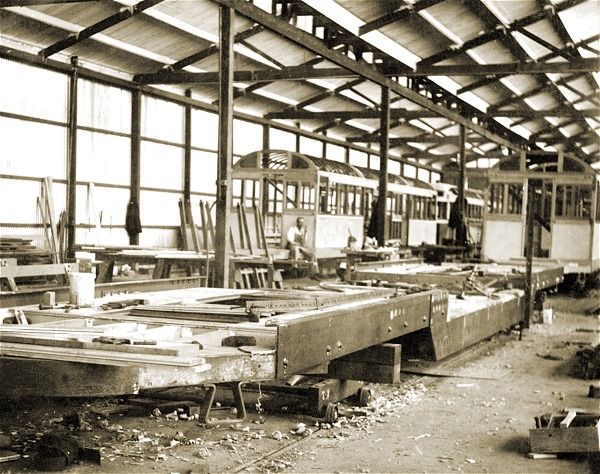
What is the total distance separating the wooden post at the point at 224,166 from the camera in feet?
30.7

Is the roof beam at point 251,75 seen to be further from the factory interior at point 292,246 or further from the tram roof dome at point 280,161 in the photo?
the tram roof dome at point 280,161

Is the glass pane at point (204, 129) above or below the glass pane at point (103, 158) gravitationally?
above

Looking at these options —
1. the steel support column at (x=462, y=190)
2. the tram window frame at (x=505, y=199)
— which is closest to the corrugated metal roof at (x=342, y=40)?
the steel support column at (x=462, y=190)

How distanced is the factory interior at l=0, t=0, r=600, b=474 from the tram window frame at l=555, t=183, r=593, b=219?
0.05 m

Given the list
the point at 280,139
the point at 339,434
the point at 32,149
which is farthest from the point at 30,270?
the point at 280,139

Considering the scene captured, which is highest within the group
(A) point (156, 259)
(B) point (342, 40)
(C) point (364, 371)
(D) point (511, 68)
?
(B) point (342, 40)

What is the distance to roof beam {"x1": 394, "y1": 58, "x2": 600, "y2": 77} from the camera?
536 inches

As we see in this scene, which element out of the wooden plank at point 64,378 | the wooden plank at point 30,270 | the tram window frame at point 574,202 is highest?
the tram window frame at point 574,202

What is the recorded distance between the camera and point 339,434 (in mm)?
4957

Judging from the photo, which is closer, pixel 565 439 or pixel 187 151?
pixel 565 439

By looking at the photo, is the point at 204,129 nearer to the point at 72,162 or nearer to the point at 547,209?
the point at 72,162

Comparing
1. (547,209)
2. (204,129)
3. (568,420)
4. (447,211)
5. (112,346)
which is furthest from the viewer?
(447,211)

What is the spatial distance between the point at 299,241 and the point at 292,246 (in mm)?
478

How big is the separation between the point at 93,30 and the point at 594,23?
31.6ft
